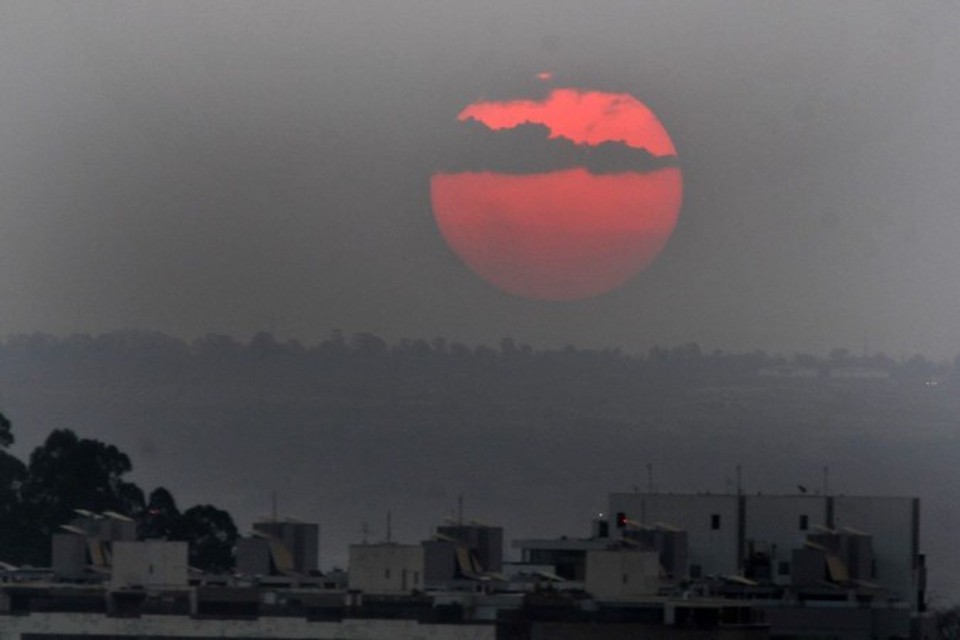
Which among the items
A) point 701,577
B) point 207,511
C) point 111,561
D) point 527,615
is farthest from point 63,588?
point 207,511

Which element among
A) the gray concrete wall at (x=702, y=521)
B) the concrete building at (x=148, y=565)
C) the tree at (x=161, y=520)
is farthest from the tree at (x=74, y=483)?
the concrete building at (x=148, y=565)

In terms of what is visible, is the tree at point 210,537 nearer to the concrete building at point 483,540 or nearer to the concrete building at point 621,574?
the concrete building at point 483,540

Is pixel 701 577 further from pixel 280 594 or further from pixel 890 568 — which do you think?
pixel 280 594

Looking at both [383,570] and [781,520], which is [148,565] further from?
[781,520]

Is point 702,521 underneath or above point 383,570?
above

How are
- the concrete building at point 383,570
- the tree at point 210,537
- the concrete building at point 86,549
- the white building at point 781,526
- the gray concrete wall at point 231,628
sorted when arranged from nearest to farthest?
the gray concrete wall at point 231,628 < the concrete building at point 383,570 < the concrete building at point 86,549 < the white building at point 781,526 < the tree at point 210,537

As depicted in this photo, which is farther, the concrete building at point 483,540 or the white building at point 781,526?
the white building at point 781,526

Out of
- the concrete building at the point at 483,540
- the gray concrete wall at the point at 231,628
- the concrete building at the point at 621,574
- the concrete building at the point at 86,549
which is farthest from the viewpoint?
the concrete building at the point at 483,540

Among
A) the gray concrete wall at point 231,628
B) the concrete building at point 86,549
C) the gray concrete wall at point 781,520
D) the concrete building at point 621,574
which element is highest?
the gray concrete wall at point 781,520

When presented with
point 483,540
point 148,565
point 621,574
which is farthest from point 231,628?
point 483,540
